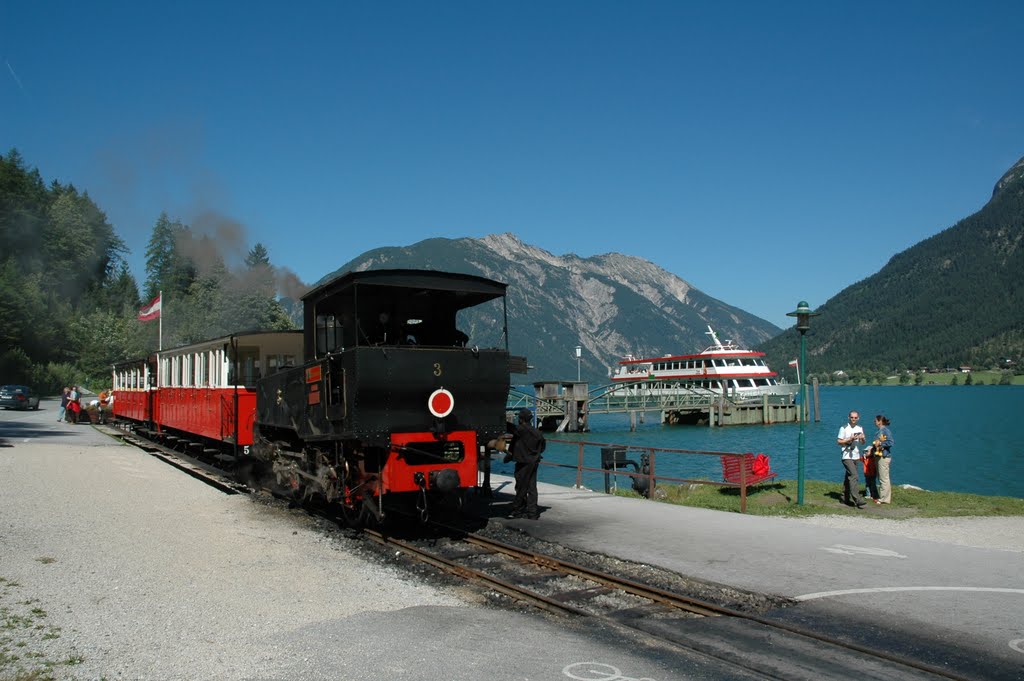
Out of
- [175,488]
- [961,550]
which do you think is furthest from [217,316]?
[961,550]

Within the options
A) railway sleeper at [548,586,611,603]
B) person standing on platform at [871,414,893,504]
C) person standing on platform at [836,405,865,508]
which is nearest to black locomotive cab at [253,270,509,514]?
railway sleeper at [548,586,611,603]

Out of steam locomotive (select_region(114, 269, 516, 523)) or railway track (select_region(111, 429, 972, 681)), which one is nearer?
railway track (select_region(111, 429, 972, 681))

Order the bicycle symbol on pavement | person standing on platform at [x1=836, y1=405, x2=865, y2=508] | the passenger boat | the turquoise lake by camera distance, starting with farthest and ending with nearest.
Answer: the passenger boat, the turquoise lake, person standing on platform at [x1=836, y1=405, x2=865, y2=508], the bicycle symbol on pavement

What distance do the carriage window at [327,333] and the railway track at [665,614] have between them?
267 cm

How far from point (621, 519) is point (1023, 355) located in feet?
737

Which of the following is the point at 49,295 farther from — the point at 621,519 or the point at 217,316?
the point at 621,519

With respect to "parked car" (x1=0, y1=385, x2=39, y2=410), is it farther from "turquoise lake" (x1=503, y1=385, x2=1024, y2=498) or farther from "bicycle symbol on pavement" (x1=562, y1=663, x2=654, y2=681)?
"bicycle symbol on pavement" (x1=562, y1=663, x2=654, y2=681)

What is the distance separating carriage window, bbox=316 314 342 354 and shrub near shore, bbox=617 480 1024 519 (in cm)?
739

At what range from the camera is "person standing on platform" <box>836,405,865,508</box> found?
1404 cm

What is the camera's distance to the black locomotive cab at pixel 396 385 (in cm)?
976

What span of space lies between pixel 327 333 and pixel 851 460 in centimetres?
948

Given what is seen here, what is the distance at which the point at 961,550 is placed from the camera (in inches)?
401

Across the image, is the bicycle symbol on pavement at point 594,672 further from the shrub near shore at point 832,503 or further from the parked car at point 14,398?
the parked car at point 14,398

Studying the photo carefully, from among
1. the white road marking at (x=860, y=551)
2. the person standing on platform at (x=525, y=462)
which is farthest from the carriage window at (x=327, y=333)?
the white road marking at (x=860, y=551)
